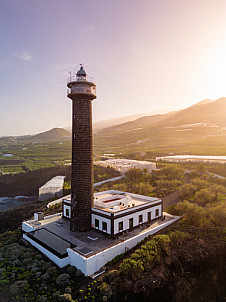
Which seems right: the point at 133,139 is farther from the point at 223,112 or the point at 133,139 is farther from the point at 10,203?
the point at 10,203

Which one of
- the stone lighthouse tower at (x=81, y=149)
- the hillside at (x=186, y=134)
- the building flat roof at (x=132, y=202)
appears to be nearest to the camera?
the stone lighthouse tower at (x=81, y=149)

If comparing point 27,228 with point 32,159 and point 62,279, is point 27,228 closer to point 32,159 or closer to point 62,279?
point 62,279

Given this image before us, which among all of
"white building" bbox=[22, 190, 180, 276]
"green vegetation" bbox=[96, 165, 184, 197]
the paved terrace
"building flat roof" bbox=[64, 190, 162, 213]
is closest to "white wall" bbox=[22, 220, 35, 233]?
"white building" bbox=[22, 190, 180, 276]

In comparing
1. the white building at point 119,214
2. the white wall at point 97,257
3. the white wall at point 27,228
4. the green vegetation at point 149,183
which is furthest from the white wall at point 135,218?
the green vegetation at point 149,183

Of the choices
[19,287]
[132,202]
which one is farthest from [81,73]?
[19,287]

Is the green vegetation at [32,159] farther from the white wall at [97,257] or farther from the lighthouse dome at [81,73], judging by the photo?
the white wall at [97,257]

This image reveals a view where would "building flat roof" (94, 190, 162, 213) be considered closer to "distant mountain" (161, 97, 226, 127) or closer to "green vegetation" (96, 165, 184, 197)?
"green vegetation" (96, 165, 184, 197)
